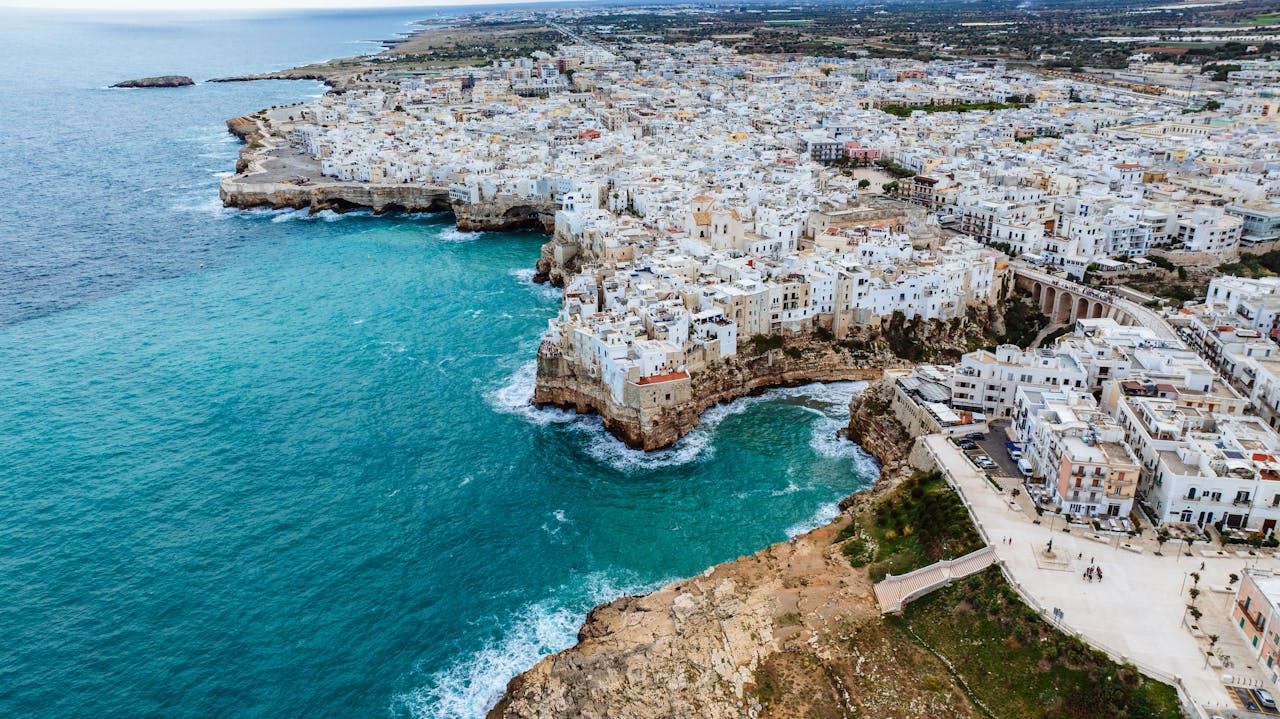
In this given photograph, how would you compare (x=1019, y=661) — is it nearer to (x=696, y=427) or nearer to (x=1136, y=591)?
(x=1136, y=591)

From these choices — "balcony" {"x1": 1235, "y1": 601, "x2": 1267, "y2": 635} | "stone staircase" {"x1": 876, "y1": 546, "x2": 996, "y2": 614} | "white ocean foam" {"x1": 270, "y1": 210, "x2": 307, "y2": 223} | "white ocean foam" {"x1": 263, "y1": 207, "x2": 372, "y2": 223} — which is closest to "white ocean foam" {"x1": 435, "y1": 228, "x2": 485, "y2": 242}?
"white ocean foam" {"x1": 263, "y1": 207, "x2": 372, "y2": 223}

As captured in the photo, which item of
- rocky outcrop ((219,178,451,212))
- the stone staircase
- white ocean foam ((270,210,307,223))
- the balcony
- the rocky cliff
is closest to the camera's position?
the balcony

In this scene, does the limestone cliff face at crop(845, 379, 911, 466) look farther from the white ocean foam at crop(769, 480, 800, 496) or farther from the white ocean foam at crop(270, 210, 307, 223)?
the white ocean foam at crop(270, 210, 307, 223)

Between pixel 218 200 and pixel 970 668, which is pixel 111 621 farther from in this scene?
pixel 218 200

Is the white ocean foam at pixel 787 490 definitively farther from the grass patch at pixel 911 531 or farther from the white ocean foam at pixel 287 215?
the white ocean foam at pixel 287 215

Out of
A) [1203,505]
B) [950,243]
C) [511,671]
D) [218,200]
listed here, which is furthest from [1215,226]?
[218,200]

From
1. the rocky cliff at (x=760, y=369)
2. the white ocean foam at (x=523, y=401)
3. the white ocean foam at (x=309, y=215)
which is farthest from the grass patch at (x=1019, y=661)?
the white ocean foam at (x=309, y=215)
